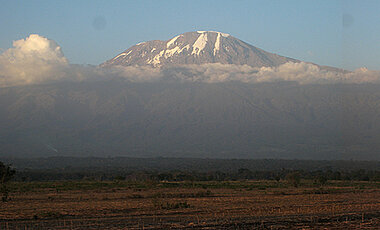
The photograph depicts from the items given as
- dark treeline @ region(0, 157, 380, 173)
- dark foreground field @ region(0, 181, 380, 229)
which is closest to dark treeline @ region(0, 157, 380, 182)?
dark treeline @ region(0, 157, 380, 173)

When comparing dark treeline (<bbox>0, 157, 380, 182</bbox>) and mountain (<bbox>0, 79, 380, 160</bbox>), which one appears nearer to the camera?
dark treeline (<bbox>0, 157, 380, 182</bbox>)

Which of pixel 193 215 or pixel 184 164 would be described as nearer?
pixel 193 215

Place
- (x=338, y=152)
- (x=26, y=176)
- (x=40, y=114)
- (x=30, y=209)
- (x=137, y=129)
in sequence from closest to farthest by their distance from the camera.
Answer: (x=30, y=209) → (x=26, y=176) → (x=338, y=152) → (x=137, y=129) → (x=40, y=114)

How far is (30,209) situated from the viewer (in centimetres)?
3066

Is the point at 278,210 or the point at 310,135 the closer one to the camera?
the point at 278,210

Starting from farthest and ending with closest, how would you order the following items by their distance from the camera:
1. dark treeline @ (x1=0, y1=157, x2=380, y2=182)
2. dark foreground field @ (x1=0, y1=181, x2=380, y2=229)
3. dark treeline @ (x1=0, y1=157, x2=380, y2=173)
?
dark treeline @ (x1=0, y1=157, x2=380, y2=173) < dark treeline @ (x1=0, y1=157, x2=380, y2=182) < dark foreground field @ (x1=0, y1=181, x2=380, y2=229)

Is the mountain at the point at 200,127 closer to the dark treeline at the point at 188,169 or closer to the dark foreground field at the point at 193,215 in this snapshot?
the dark treeline at the point at 188,169

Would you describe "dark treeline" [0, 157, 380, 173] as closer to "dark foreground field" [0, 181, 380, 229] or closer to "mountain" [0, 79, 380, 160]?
"mountain" [0, 79, 380, 160]

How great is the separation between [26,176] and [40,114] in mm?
120602

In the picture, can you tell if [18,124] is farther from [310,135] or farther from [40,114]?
[310,135]

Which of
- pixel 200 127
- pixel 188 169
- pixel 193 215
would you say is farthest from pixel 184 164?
pixel 193 215

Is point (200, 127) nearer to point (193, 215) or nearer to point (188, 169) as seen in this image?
point (188, 169)

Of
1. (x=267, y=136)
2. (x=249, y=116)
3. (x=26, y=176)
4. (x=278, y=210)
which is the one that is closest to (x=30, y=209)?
(x=278, y=210)

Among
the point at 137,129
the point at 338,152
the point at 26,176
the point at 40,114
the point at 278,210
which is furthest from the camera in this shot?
the point at 40,114
